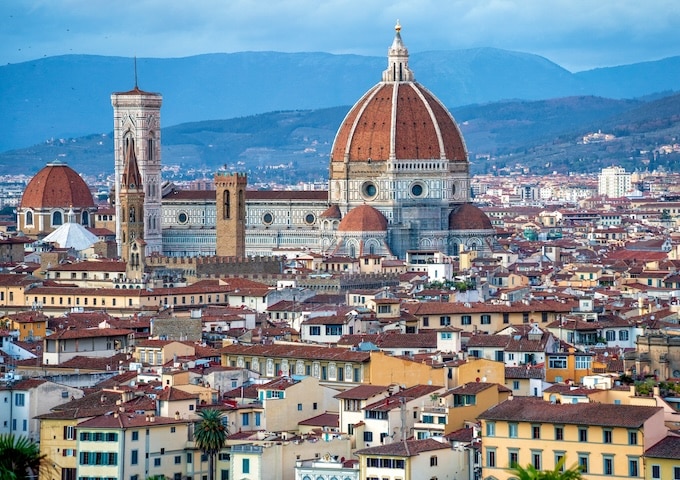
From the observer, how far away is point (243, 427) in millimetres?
46969

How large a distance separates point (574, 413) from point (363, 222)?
7777cm

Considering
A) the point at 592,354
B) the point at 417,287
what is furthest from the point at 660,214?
the point at 592,354

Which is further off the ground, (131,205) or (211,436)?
(131,205)

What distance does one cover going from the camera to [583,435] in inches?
1610

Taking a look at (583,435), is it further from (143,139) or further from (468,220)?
(143,139)

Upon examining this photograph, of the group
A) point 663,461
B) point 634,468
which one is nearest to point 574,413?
point 634,468

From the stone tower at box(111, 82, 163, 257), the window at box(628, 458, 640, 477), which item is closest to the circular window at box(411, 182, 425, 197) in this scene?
the stone tower at box(111, 82, 163, 257)

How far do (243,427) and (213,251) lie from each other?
8148 cm

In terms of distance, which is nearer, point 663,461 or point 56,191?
point 663,461

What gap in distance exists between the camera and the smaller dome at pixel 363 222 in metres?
119

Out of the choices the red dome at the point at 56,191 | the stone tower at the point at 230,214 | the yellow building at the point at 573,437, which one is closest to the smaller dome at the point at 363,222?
the stone tower at the point at 230,214

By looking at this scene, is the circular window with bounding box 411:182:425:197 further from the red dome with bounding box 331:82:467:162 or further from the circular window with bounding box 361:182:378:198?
the circular window with bounding box 361:182:378:198

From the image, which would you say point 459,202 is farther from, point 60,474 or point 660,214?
point 60,474

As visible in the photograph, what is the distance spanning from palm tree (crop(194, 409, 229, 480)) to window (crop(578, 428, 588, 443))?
22.6ft
